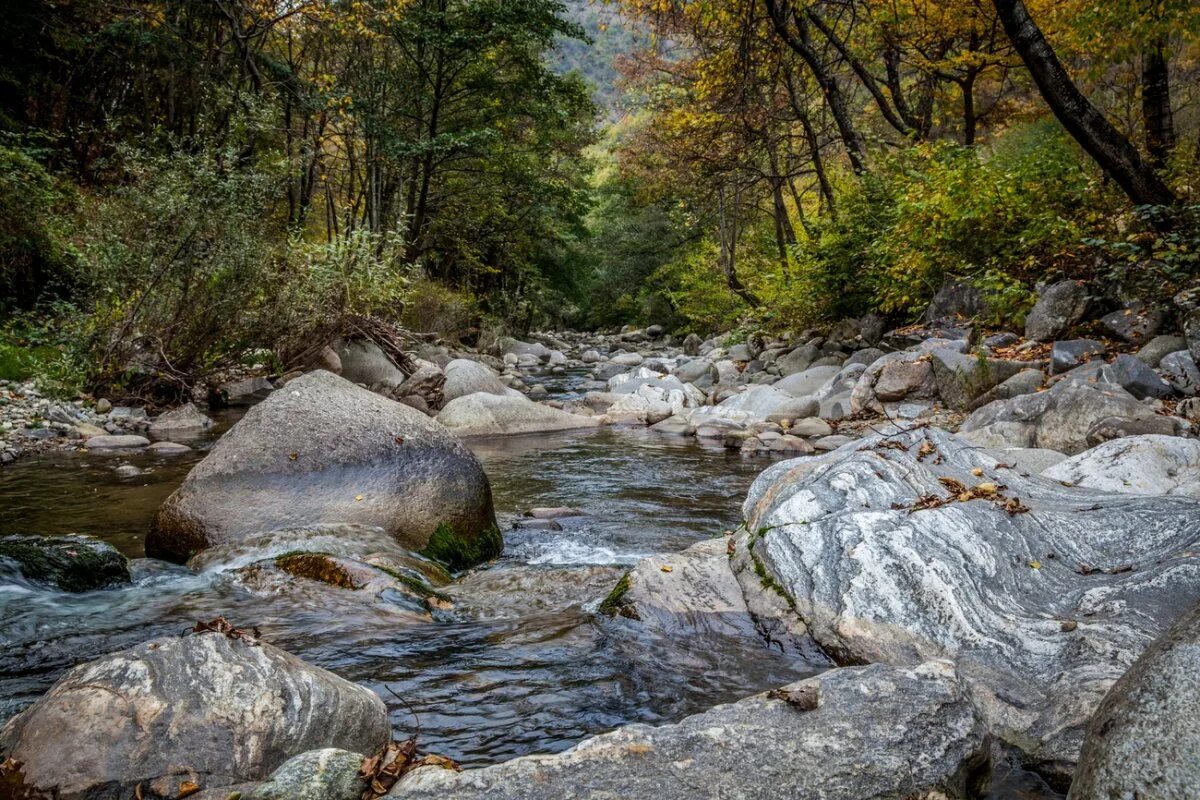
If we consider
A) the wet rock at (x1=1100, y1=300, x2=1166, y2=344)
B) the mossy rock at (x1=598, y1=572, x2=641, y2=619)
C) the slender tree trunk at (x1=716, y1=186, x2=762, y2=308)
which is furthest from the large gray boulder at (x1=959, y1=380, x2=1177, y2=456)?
the slender tree trunk at (x1=716, y1=186, x2=762, y2=308)

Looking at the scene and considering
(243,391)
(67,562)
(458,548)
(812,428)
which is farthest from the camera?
(243,391)

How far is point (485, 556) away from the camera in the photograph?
5660 mm

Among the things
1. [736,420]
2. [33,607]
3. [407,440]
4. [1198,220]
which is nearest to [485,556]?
[407,440]

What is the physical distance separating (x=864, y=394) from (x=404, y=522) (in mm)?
7457

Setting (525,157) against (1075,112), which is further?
(525,157)

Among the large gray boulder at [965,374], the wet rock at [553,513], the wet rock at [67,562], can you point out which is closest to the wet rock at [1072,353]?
the large gray boulder at [965,374]

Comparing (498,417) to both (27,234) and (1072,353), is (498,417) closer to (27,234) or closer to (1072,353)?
(1072,353)

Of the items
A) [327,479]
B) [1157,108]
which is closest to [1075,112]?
[1157,108]

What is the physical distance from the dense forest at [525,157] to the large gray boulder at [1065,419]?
197cm

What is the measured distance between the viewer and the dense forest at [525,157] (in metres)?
9.70

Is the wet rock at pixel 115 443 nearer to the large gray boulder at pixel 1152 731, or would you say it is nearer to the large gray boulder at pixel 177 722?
the large gray boulder at pixel 177 722

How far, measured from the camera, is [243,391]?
12984 millimetres

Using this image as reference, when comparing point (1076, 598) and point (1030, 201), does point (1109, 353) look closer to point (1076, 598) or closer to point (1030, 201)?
point (1030, 201)

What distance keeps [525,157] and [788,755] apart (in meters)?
20.6
